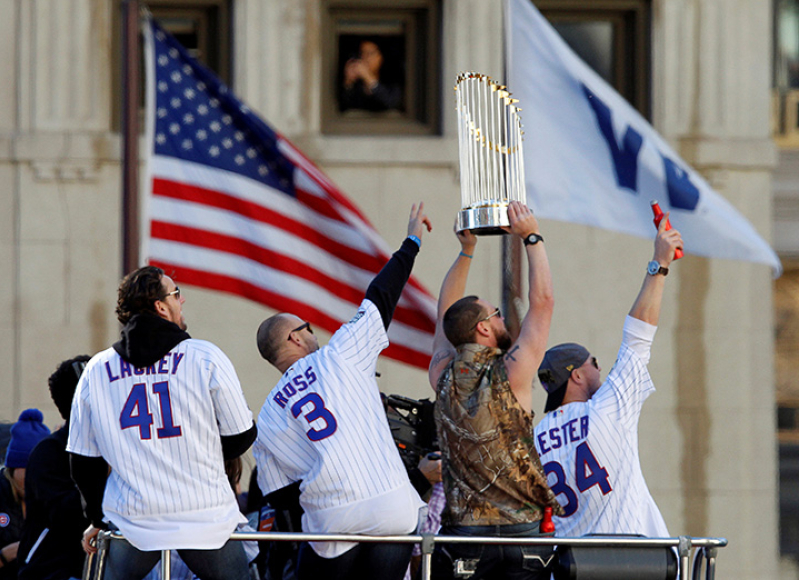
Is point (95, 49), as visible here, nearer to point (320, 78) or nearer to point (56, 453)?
point (320, 78)

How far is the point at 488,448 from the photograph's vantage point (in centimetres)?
436

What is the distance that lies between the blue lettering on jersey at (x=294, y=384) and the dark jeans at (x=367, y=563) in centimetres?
64

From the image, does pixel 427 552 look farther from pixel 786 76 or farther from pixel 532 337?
pixel 786 76

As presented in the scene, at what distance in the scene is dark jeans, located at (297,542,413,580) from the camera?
455 centimetres

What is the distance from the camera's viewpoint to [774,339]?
Answer: 11734mm

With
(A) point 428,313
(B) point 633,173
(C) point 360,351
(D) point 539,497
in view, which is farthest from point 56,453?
(B) point 633,173

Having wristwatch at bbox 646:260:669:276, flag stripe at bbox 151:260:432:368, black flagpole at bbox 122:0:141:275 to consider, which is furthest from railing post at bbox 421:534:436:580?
black flagpole at bbox 122:0:141:275

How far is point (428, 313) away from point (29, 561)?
3.45 meters

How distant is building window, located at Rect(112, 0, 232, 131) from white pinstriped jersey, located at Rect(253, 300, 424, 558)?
6.78 meters

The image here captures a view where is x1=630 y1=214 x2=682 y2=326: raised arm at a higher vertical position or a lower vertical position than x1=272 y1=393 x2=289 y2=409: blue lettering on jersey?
higher

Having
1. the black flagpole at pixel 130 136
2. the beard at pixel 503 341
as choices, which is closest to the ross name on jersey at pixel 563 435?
the beard at pixel 503 341

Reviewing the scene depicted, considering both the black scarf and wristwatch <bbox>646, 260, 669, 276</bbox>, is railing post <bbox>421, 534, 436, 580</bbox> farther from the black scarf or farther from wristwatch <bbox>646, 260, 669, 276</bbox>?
wristwatch <bbox>646, 260, 669, 276</bbox>

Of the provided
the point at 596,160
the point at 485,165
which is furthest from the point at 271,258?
the point at 485,165

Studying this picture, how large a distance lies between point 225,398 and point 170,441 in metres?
0.26
